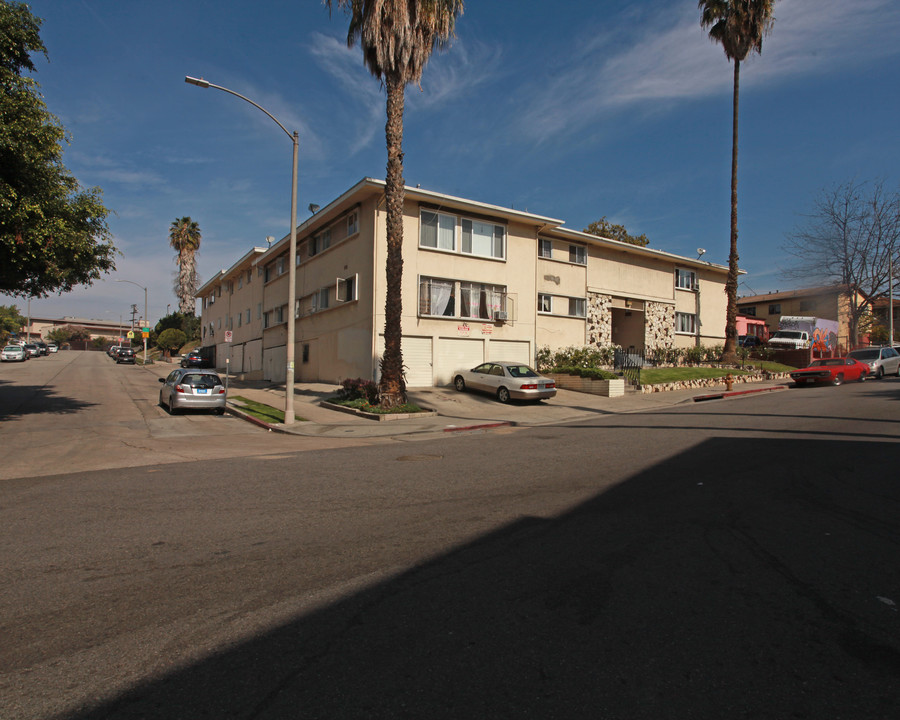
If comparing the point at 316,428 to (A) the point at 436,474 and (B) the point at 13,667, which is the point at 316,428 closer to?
(A) the point at 436,474

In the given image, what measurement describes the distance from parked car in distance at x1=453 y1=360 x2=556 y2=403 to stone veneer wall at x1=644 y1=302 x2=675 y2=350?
575 inches

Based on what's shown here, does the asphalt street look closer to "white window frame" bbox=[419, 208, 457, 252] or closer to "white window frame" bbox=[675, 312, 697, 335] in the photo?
"white window frame" bbox=[419, 208, 457, 252]

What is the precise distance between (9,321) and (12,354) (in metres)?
51.5

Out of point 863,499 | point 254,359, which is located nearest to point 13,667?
point 863,499

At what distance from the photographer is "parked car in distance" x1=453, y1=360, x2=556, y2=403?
20406 mm

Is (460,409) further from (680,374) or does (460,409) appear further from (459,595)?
(459,595)

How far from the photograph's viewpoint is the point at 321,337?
94.2 feet

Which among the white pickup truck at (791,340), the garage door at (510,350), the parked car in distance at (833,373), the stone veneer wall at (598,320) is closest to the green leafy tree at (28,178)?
the garage door at (510,350)

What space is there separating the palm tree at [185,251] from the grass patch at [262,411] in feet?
136

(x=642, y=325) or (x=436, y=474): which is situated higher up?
(x=642, y=325)

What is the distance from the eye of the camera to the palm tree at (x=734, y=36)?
97.1 feet

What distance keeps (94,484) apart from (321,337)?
20.7 m

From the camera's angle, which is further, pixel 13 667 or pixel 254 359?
pixel 254 359

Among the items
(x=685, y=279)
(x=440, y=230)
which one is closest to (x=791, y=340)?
(x=685, y=279)
